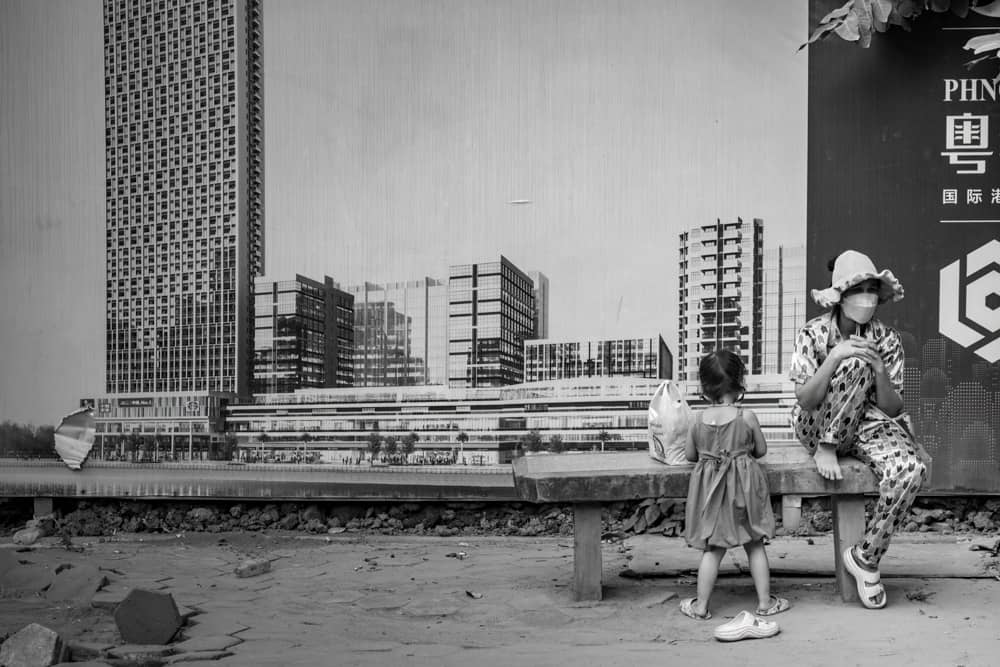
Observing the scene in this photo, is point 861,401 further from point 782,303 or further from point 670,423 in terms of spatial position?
point 782,303

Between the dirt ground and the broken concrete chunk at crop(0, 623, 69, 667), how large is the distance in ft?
1.09

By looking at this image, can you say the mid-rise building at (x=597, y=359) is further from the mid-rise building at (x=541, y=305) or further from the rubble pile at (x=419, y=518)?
the rubble pile at (x=419, y=518)

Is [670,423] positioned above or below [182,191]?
below

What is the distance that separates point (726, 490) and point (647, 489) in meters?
0.33

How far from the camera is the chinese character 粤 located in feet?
16.3

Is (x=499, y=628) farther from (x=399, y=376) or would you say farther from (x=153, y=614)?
(x=399, y=376)

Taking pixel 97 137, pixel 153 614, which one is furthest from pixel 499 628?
pixel 97 137

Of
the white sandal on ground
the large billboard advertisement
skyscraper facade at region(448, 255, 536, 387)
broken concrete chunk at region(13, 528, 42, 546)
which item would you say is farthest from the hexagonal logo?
broken concrete chunk at region(13, 528, 42, 546)

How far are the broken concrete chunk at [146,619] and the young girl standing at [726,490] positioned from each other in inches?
74.0

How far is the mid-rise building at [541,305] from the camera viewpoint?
534cm

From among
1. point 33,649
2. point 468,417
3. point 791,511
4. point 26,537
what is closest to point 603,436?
point 468,417

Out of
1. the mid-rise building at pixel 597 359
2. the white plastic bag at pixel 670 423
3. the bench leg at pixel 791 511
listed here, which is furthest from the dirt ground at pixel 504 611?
the mid-rise building at pixel 597 359

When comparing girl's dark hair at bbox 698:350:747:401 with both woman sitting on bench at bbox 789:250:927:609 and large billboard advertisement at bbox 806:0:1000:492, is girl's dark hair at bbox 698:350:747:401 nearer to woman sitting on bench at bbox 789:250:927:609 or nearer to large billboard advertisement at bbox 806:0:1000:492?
woman sitting on bench at bbox 789:250:927:609

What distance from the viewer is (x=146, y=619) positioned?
306 centimetres
